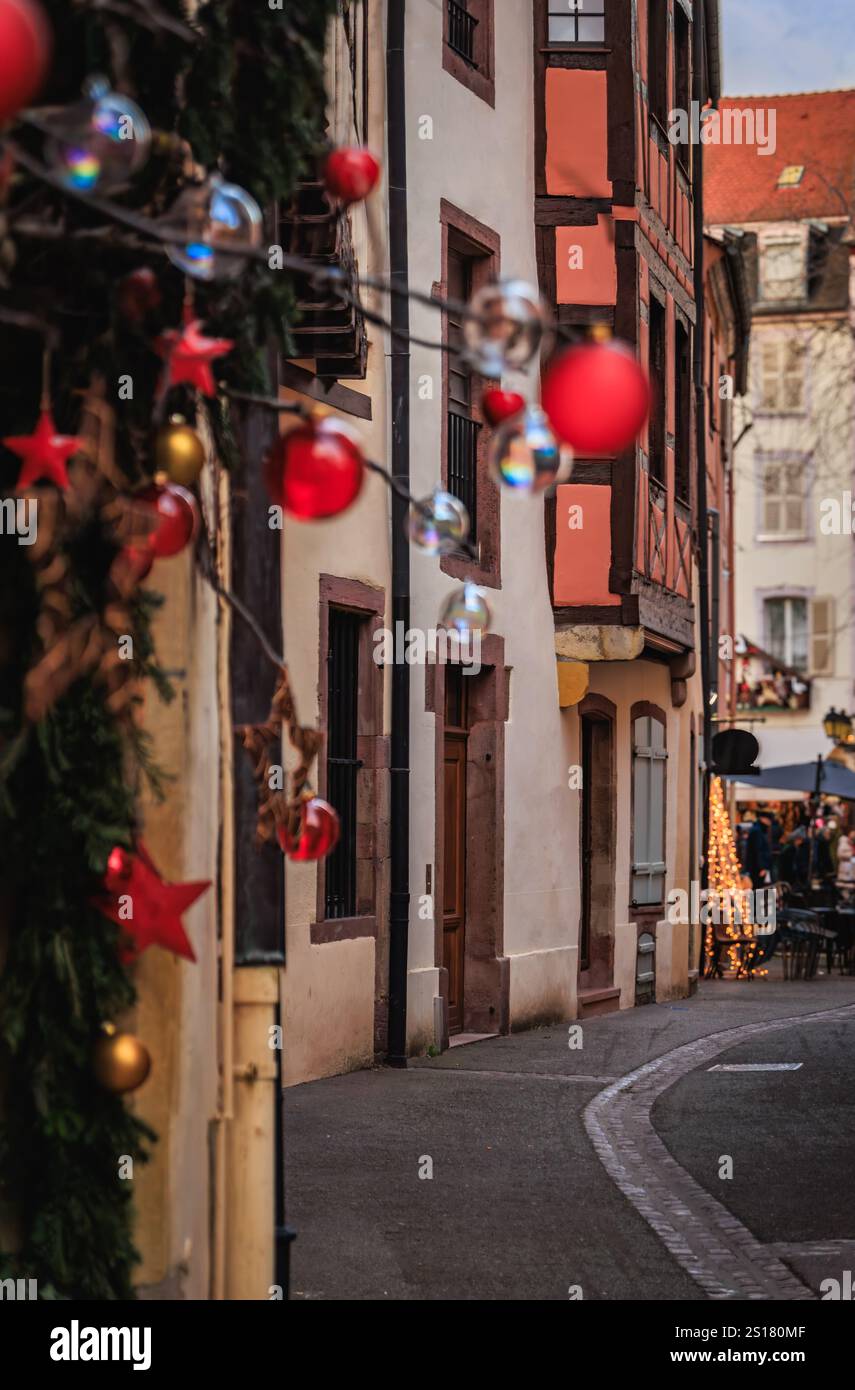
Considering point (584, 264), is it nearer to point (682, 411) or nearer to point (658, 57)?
point (658, 57)

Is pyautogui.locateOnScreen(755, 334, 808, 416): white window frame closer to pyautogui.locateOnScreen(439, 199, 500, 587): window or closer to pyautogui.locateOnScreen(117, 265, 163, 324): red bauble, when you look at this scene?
pyautogui.locateOnScreen(439, 199, 500, 587): window

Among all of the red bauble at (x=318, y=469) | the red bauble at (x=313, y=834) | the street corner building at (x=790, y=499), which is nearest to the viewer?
the red bauble at (x=318, y=469)

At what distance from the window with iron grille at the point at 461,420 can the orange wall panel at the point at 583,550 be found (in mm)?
1011

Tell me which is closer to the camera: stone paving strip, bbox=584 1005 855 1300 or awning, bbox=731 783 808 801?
stone paving strip, bbox=584 1005 855 1300

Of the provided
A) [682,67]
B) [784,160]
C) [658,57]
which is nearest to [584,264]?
[658,57]

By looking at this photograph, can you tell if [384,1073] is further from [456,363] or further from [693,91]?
[693,91]

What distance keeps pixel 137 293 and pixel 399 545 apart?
30.8 ft

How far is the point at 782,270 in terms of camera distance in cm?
4822

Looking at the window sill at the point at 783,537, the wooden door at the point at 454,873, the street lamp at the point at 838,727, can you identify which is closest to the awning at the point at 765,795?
the window sill at the point at 783,537

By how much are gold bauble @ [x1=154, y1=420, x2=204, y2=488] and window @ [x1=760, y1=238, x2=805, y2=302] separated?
4590 cm

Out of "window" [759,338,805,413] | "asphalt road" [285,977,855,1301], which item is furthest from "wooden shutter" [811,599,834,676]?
"asphalt road" [285,977,855,1301]

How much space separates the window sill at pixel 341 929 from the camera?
1156 cm

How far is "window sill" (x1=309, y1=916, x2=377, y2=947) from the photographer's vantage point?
1156 centimetres

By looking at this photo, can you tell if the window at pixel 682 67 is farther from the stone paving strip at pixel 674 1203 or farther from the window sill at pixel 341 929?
the stone paving strip at pixel 674 1203
